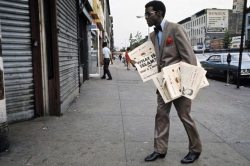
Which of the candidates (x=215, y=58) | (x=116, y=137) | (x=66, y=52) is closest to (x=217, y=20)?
(x=215, y=58)

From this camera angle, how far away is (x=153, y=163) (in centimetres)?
450

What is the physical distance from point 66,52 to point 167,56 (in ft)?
14.1

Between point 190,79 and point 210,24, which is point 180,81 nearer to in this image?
point 190,79

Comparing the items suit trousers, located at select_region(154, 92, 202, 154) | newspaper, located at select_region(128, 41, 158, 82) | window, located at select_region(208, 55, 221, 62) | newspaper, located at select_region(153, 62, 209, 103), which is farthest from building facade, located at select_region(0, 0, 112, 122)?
window, located at select_region(208, 55, 221, 62)

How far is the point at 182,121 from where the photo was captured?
4.52 meters

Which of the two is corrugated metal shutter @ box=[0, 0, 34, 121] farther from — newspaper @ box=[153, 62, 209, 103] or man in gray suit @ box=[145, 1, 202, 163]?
newspaper @ box=[153, 62, 209, 103]

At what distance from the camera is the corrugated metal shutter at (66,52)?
7.57 metres

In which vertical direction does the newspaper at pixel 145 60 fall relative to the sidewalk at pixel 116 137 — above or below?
above

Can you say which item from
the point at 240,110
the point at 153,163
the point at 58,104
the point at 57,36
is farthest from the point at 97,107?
the point at 153,163

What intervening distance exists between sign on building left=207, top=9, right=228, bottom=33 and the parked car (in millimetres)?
77971

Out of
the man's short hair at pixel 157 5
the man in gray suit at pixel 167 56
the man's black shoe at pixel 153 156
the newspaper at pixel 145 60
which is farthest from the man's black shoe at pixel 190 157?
the man's short hair at pixel 157 5

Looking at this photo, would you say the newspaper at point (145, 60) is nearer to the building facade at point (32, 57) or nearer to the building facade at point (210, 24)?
the building facade at point (32, 57)

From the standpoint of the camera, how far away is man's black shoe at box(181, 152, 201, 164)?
452 centimetres

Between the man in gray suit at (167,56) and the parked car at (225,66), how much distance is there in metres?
12.7
